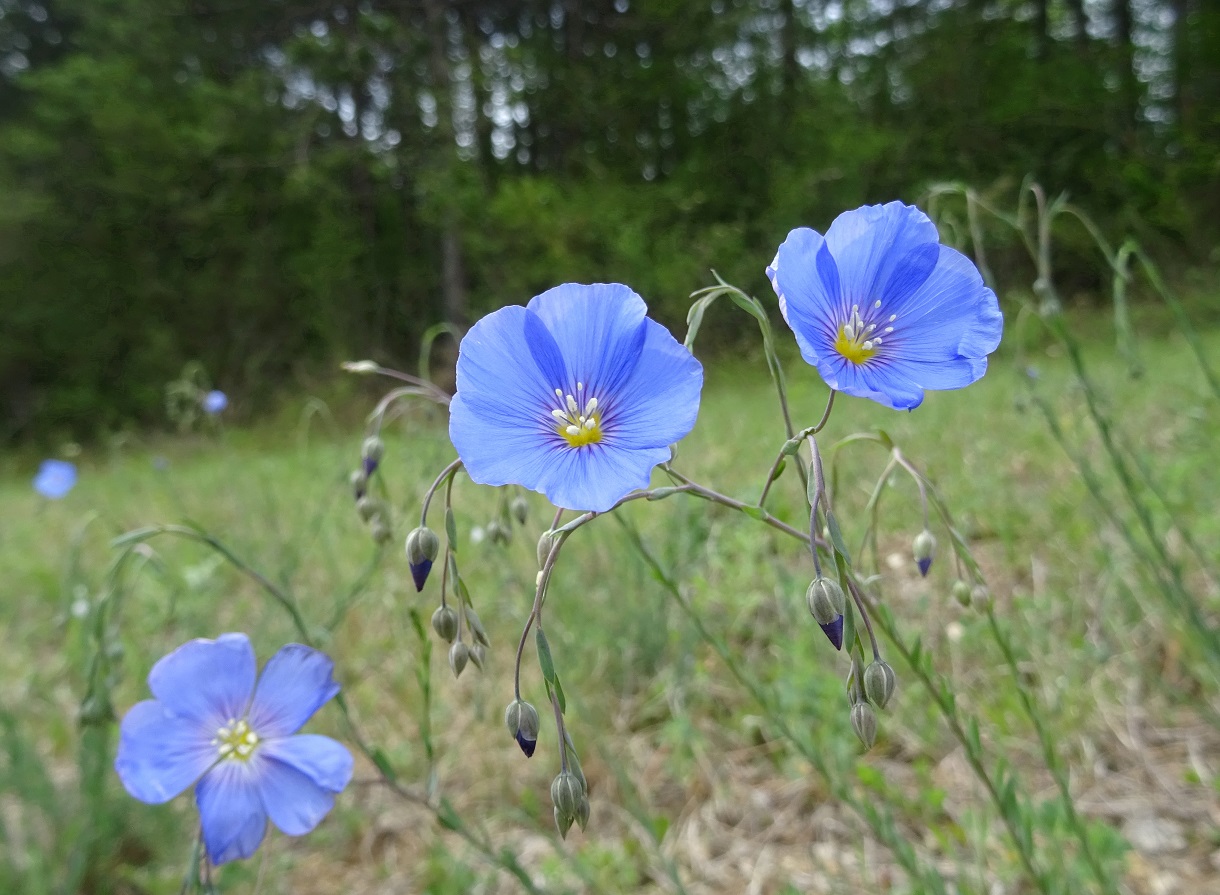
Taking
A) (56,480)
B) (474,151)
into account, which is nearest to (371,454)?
(56,480)

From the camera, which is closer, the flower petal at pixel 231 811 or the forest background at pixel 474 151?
the flower petal at pixel 231 811

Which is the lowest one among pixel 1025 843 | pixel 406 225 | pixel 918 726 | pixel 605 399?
pixel 918 726

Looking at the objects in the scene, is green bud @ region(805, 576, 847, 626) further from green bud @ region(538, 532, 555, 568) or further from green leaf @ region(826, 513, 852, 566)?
green bud @ region(538, 532, 555, 568)

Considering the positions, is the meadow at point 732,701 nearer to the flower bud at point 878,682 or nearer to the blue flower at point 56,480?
the flower bud at point 878,682

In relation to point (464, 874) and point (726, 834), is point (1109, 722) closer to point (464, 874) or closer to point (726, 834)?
point (726, 834)

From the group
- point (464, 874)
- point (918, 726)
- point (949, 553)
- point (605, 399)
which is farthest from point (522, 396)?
point (949, 553)

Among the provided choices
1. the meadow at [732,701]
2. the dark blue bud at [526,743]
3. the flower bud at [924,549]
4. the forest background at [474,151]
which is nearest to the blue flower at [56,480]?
the meadow at [732,701]
